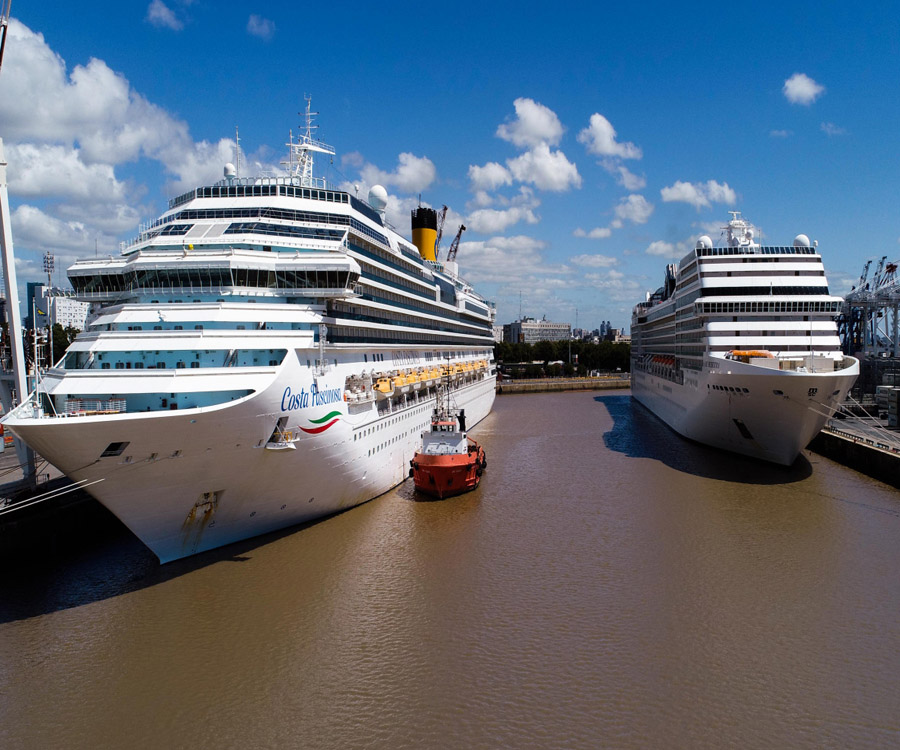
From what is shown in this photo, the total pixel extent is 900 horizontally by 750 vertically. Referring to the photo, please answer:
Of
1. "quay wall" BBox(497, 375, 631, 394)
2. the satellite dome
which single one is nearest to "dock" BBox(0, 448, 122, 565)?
the satellite dome

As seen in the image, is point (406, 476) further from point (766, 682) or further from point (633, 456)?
point (766, 682)

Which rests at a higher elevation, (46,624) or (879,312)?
(879,312)

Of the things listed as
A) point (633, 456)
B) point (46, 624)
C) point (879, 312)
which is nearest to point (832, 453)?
point (633, 456)

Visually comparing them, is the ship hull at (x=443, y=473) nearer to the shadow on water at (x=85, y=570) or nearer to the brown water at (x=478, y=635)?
the brown water at (x=478, y=635)

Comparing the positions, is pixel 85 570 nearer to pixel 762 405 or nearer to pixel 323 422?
pixel 323 422

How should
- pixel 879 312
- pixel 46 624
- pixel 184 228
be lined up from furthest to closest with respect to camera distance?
pixel 879 312, pixel 184 228, pixel 46 624

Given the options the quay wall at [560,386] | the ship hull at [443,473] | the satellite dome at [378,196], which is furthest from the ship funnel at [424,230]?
the quay wall at [560,386]

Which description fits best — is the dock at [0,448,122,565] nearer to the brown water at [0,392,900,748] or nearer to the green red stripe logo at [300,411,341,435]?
the brown water at [0,392,900,748]

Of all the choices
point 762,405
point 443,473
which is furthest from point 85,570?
point 762,405
